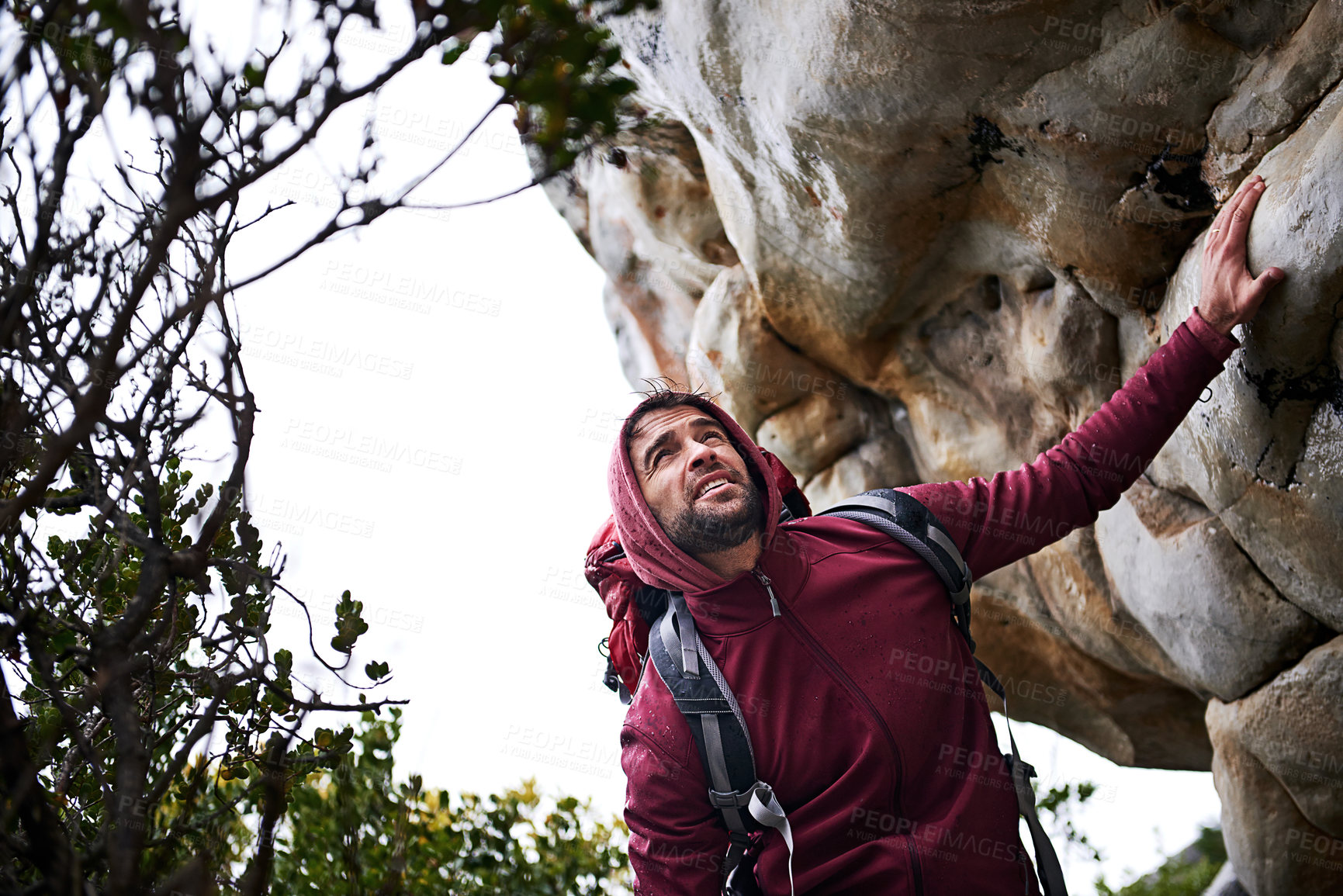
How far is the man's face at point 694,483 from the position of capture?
306 centimetres

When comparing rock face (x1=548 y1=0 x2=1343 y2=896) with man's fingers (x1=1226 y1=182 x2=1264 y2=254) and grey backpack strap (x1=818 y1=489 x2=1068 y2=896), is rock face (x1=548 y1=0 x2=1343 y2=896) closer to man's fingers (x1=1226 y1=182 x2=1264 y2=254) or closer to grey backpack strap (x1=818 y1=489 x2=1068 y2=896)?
man's fingers (x1=1226 y1=182 x2=1264 y2=254)

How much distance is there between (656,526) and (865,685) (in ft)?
2.58

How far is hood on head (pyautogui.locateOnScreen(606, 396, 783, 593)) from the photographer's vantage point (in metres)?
3.09

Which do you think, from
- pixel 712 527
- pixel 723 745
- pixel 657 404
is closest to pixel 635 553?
pixel 712 527

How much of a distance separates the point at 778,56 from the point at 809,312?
1.34m

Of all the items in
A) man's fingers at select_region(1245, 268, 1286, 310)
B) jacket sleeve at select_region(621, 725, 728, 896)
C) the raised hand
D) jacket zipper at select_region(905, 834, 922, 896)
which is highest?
the raised hand

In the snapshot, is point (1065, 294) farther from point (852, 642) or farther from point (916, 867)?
point (916, 867)

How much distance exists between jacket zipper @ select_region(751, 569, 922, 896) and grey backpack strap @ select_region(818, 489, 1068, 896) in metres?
0.41

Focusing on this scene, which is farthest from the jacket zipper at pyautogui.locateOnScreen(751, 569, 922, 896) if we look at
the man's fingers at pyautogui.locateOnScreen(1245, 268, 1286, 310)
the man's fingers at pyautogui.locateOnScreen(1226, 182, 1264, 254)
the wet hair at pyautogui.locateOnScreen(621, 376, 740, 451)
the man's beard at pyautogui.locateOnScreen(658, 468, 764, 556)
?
the man's fingers at pyautogui.locateOnScreen(1226, 182, 1264, 254)

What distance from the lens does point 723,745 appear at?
115 inches

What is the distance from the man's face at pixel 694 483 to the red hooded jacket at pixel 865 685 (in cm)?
6

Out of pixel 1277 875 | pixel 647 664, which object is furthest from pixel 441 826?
pixel 1277 875

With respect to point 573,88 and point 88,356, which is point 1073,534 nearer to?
point 573,88

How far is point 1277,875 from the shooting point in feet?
13.8
